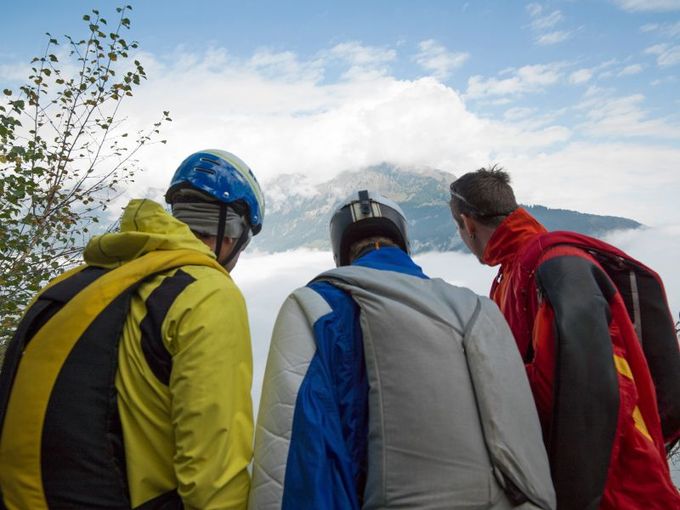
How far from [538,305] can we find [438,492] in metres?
1.49

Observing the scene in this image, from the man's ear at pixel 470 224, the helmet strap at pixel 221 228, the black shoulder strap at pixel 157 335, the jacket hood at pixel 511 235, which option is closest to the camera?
the black shoulder strap at pixel 157 335

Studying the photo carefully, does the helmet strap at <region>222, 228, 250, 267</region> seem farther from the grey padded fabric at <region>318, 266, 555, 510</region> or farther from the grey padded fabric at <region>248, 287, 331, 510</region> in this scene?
the grey padded fabric at <region>318, 266, 555, 510</region>

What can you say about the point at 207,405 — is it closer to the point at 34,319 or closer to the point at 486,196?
the point at 34,319

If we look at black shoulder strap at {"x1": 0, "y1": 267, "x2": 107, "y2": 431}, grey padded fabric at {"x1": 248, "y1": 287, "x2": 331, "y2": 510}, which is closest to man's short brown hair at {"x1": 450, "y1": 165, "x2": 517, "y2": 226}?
grey padded fabric at {"x1": 248, "y1": 287, "x2": 331, "y2": 510}

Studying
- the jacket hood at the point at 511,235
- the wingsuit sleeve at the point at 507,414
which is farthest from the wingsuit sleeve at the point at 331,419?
the jacket hood at the point at 511,235

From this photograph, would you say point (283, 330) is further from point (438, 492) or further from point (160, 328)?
point (438, 492)

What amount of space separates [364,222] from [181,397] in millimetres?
1559

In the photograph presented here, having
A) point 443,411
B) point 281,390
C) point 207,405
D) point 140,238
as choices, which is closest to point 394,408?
point 443,411

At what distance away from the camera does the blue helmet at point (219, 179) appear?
353 cm

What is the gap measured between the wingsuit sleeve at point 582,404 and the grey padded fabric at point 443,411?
13.9 inches

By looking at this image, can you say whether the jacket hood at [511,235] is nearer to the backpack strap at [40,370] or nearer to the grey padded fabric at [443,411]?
the grey padded fabric at [443,411]

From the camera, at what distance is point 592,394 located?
257cm

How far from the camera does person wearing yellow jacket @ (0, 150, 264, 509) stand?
2141 millimetres

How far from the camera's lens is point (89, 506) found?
2125 millimetres
